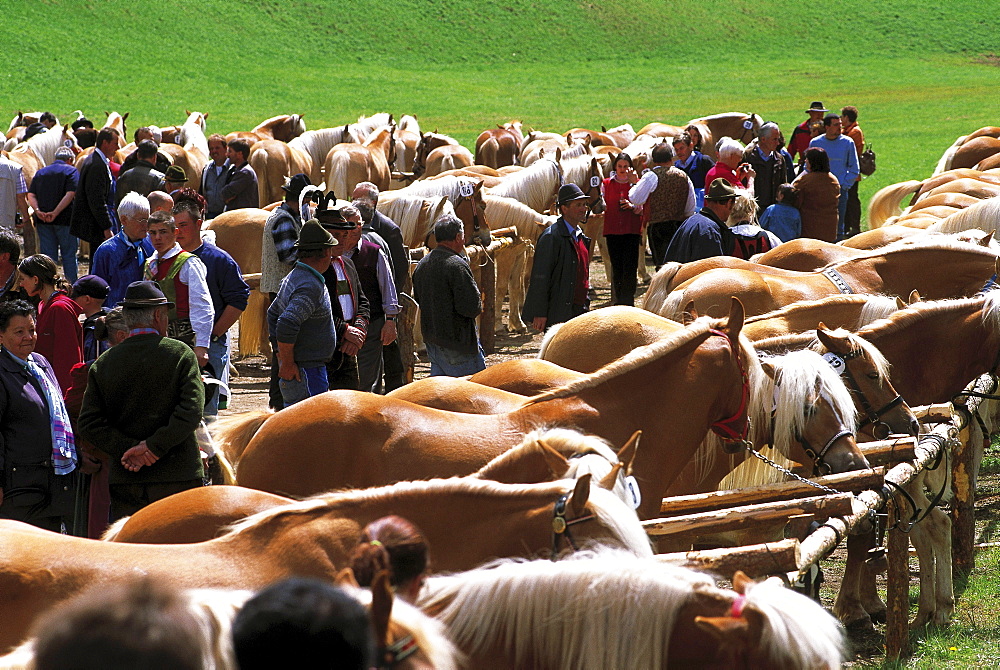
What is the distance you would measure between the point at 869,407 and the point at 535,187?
10.8 m

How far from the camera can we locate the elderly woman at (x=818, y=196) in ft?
40.5

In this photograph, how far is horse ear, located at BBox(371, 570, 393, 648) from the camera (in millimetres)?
2174

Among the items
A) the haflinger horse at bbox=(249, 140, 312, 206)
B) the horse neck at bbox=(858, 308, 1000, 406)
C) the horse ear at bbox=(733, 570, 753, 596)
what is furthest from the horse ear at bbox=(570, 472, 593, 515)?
the haflinger horse at bbox=(249, 140, 312, 206)

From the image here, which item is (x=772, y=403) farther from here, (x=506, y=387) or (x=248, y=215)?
(x=248, y=215)

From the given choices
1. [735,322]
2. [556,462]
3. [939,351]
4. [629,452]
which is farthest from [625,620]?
[939,351]

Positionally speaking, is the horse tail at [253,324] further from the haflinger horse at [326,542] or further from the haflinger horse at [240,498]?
the haflinger horse at [326,542]

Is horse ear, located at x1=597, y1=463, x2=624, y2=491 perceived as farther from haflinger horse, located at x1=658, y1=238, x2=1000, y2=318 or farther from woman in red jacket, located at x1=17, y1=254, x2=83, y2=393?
haflinger horse, located at x1=658, y1=238, x2=1000, y2=318

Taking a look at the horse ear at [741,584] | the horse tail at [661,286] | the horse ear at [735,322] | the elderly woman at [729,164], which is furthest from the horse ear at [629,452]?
the elderly woman at [729,164]

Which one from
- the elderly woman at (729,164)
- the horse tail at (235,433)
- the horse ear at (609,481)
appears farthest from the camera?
the elderly woman at (729,164)

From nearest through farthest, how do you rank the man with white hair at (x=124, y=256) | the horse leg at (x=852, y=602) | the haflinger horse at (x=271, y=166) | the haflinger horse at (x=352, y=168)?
the horse leg at (x=852, y=602) → the man with white hair at (x=124, y=256) → the haflinger horse at (x=352, y=168) → the haflinger horse at (x=271, y=166)

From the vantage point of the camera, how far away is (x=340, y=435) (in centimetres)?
481

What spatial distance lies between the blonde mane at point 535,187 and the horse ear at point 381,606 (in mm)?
14025

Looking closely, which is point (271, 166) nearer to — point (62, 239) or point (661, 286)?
point (62, 239)

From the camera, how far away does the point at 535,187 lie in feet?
52.7
